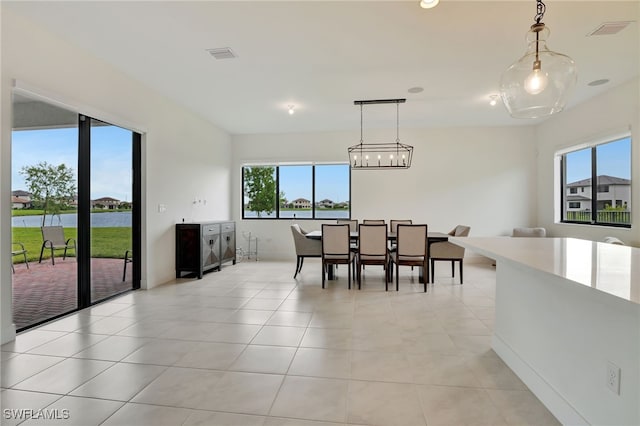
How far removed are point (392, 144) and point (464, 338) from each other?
4.72 metres

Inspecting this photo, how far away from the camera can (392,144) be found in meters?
6.67

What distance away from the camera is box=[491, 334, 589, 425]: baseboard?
159 cm

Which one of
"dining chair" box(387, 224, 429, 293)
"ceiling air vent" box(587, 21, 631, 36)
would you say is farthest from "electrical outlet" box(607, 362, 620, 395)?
"ceiling air vent" box(587, 21, 631, 36)

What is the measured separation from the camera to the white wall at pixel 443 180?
21.3 ft

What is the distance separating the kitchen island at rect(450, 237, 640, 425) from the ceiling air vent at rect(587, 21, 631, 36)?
2.18 m

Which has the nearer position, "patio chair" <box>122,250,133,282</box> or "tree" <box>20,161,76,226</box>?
"tree" <box>20,161,76,226</box>

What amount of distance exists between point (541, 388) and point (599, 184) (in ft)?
15.4

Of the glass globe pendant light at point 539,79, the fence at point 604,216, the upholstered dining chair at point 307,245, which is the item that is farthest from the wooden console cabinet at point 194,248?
the fence at point 604,216

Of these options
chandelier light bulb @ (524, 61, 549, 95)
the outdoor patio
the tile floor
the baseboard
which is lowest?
the tile floor

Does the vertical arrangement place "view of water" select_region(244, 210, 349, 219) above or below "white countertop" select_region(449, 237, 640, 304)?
above

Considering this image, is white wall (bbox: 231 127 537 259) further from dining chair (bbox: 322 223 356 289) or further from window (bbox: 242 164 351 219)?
dining chair (bbox: 322 223 356 289)

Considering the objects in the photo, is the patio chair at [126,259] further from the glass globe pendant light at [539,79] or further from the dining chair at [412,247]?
the glass globe pendant light at [539,79]

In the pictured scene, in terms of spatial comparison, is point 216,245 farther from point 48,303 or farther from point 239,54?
point 239,54

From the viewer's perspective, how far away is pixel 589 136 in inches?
192
